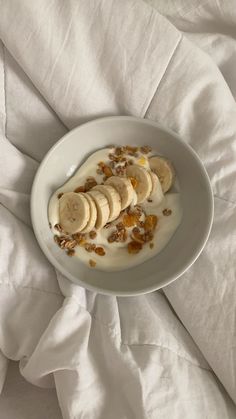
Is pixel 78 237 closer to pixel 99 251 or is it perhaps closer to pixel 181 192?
pixel 99 251

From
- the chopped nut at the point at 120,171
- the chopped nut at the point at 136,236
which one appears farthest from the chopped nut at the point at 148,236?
the chopped nut at the point at 120,171

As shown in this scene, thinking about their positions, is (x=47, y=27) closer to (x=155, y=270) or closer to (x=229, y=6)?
(x=229, y=6)

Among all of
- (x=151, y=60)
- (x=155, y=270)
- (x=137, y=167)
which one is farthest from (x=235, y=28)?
(x=155, y=270)

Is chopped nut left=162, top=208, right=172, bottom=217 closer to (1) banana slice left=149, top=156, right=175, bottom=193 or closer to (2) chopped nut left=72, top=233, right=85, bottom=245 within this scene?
(1) banana slice left=149, top=156, right=175, bottom=193

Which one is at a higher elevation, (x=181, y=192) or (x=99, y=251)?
(x=181, y=192)

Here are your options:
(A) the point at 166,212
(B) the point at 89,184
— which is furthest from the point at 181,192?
(B) the point at 89,184
